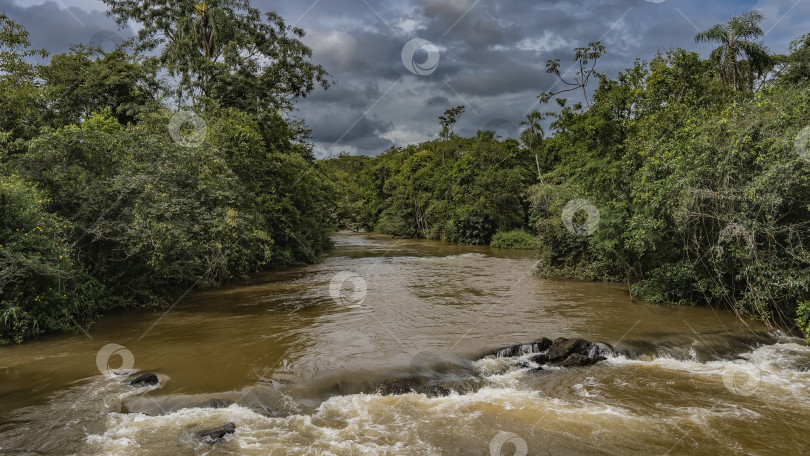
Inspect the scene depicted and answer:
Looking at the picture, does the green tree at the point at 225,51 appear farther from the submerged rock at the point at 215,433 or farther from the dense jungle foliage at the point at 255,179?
the submerged rock at the point at 215,433

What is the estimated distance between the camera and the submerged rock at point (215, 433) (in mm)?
6664

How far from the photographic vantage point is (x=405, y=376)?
30.5 ft

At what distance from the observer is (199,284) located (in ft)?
61.3

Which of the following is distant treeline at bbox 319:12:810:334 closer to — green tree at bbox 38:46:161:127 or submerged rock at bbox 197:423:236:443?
submerged rock at bbox 197:423:236:443

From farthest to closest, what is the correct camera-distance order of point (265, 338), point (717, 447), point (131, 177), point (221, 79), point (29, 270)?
point (221, 79)
point (131, 177)
point (265, 338)
point (29, 270)
point (717, 447)

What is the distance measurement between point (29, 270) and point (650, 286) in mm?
18321

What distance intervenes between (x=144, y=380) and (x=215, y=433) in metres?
2.97

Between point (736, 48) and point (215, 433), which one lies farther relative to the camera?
point (736, 48)

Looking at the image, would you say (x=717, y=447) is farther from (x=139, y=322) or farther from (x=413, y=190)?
(x=413, y=190)

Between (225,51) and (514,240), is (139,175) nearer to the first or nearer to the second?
(225,51)

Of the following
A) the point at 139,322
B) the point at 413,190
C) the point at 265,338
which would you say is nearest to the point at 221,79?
the point at 139,322

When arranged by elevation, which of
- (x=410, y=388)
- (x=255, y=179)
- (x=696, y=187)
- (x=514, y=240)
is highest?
(x=255, y=179)

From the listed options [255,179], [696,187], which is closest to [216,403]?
[696,187]

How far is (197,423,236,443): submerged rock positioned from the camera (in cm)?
666
